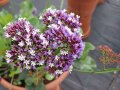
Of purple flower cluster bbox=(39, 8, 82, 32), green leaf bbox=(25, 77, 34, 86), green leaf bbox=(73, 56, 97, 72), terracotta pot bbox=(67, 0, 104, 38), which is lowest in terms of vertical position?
green leaf bbox=(25, 77, 34, 86)

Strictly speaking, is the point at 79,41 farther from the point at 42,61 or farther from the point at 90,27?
the point at 90,27

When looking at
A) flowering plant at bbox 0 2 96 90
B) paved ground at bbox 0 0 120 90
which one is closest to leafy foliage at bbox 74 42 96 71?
flowering plant at bbox 0 2 96 90

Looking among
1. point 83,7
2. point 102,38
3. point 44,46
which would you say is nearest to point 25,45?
point 44,46

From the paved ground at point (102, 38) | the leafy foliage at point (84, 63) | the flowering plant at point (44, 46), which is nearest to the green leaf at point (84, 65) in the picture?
the leafy foliage at point (84, 63)

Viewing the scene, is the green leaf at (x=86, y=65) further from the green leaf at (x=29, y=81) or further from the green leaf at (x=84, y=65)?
the green leaf at (x=29, y=81)

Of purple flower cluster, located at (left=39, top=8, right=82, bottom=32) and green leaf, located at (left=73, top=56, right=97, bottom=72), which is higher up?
purple flower cluster, located at (left=39, top=8, right=82, bottom=32)

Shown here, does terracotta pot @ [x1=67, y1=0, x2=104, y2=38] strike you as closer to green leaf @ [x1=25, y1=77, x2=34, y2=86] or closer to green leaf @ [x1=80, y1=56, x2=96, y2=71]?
green leaf @ [x1=80, y1=56, x2=96, y2=71]
